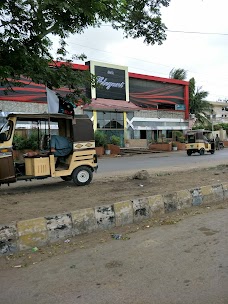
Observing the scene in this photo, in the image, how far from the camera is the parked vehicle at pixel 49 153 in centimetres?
872

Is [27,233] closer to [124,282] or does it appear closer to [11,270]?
[11,270]

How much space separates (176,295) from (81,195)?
5168 millimetres

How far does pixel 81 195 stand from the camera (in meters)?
8.25

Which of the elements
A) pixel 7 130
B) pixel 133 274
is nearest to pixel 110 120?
pixel 7 130

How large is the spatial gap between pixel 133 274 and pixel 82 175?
6.31 meters

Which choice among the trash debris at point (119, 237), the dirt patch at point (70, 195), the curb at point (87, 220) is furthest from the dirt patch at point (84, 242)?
the dirt patch at point (70, 195)

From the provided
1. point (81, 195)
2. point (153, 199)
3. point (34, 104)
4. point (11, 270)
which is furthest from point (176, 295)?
point (34, 104)

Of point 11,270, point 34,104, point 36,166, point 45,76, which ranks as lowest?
point 11,270

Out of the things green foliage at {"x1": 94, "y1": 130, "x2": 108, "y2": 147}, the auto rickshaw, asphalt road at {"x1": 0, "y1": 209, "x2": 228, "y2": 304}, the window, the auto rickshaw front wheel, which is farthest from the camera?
the window

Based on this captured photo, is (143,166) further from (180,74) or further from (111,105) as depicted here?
(180,74)

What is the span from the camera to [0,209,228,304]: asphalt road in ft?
10.8

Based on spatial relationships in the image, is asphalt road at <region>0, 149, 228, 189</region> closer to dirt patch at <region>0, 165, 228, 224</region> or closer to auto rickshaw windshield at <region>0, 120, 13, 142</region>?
dirt patch at <region>0, 165, 228, 224</region>

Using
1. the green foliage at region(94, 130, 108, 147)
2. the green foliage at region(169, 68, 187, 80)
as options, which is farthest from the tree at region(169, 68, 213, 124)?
the green foliage at region(94, 130, 108, 147)

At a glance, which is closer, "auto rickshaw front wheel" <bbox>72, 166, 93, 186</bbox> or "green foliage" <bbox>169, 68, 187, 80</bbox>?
"auto rickshaw front wheel" <bbox>72, 166, 93, 186</bbox>
